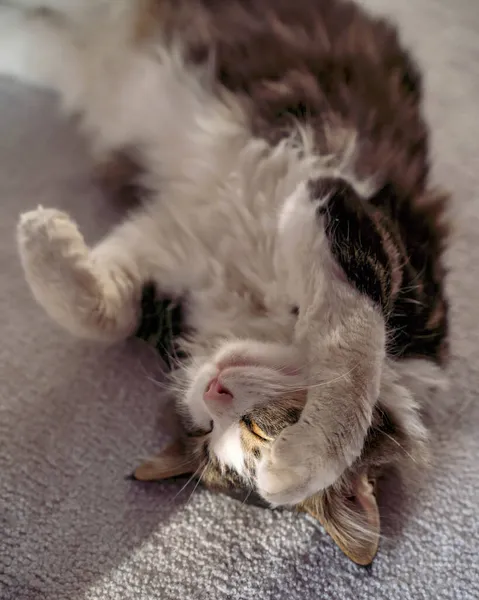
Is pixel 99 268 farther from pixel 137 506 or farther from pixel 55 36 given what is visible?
pixel 55 36

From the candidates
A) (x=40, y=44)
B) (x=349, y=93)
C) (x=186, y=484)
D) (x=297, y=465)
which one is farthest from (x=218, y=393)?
(x=40, y=44)

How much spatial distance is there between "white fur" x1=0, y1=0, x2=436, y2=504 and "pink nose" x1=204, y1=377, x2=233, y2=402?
1 centimetres

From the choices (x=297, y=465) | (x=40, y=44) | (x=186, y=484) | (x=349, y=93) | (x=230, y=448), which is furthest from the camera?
(x=40, y=44)

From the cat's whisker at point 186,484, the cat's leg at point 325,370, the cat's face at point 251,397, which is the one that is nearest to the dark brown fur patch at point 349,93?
the cat's leg at point 325,370

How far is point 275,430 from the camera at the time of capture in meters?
0.88

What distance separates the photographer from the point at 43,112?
147 centimetres

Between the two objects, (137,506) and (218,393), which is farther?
(137,506)

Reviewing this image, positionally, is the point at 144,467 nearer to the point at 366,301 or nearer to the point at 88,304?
the point at 88,304

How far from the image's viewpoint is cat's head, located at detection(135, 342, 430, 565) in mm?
899

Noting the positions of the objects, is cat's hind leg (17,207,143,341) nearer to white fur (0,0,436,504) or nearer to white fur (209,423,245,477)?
white fur (0,0,436,504)

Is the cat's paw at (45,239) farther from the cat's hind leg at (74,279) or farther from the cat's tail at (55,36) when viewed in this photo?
the cat's tail at (55,36)

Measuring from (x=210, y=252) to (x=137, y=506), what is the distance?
20.4 inches

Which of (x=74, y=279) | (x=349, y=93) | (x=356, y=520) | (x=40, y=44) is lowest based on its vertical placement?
(x=356, y=520)

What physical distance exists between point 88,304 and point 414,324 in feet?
1.93
